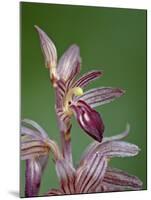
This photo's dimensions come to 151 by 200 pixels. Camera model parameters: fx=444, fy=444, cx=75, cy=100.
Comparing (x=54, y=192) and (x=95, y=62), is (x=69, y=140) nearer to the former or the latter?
(x=54, y=192)

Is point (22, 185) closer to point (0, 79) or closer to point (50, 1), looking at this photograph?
point (0, 79)

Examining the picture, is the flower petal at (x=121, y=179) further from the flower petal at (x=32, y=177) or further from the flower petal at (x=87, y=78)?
the flower petal at (x=87, y=78)

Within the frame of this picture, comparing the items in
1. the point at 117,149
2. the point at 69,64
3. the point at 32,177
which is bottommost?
the point at 32,177

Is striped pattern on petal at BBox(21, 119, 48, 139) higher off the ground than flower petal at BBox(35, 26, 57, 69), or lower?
lower

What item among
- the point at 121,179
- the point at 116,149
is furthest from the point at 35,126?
the point at 121,179

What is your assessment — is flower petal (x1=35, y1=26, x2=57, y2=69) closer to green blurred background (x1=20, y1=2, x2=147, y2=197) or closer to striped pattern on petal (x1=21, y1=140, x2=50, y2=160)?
green blurred background (x1=20, y1=2, x2=147, y2=197)

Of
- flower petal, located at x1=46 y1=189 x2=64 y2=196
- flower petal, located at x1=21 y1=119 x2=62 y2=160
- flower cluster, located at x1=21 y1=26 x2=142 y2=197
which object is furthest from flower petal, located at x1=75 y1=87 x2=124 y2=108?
flower petal, located at x1=46 y1=189 x2=64 y2=196
